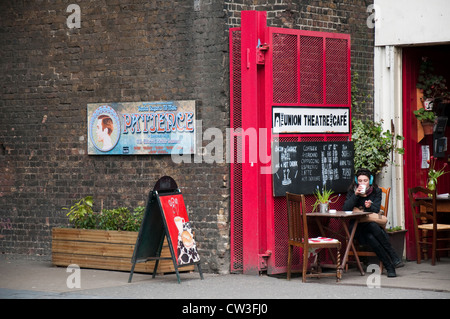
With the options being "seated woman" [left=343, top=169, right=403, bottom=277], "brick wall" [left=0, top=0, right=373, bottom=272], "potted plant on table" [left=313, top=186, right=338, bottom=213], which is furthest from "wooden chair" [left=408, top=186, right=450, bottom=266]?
"brick wall" [left=0, top=0, right=373, bottom=272]

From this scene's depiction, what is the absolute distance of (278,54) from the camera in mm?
11625

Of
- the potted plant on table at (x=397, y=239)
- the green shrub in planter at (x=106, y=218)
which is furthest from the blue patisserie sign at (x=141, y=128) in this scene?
the potted plant on table at (x=397, y=239)

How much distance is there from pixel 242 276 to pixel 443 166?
4.54 meters

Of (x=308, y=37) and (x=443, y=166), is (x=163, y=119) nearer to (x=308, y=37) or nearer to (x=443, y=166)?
(x=308, y=37)

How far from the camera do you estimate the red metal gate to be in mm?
11523

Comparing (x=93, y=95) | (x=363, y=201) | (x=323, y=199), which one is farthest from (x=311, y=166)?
(x=93, y=95)

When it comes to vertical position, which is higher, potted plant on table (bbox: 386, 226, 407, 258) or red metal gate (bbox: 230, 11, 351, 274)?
red metal gate (bbox: 230, 11, 351, 274)

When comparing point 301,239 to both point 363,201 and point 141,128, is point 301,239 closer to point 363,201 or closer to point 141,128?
point 363,201

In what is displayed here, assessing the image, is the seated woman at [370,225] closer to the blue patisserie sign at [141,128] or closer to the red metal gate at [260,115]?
the red metal gate at [260,115]

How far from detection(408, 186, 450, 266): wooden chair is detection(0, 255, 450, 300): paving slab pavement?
0.48m

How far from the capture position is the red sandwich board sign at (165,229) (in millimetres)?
10641

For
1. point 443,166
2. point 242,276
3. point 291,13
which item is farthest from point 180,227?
point 443,166

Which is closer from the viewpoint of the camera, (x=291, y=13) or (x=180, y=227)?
(x=180, y=227)

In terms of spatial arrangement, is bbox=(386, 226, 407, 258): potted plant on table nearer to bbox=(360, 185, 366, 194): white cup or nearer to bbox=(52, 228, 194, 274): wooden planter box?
bbox=(360, 185, 366, 194): white cup
